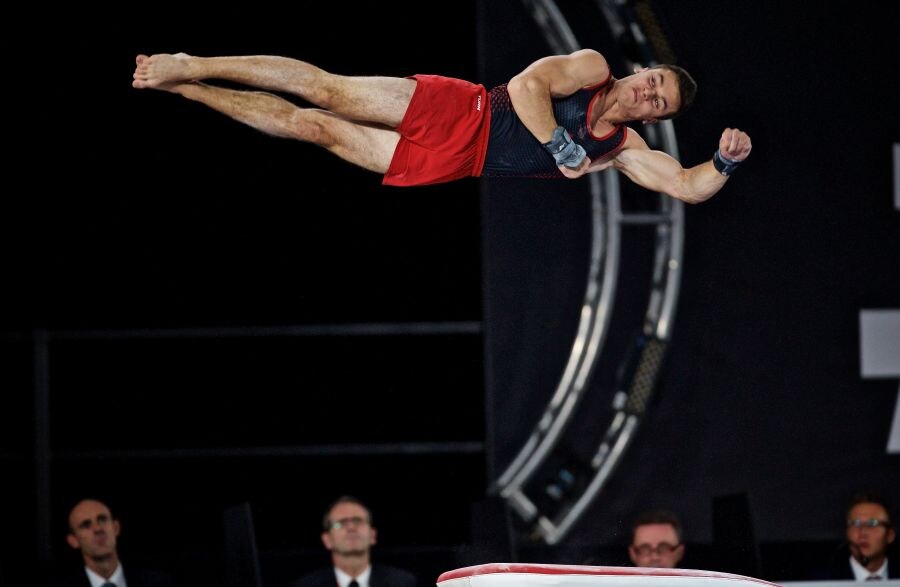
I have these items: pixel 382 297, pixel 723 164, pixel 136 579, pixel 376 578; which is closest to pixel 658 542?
pixel 376 578

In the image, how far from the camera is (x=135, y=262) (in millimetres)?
6004

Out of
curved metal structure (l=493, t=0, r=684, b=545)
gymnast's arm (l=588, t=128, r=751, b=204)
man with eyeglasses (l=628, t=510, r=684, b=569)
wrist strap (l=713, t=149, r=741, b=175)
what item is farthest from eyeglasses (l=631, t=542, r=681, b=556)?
wrist strap (l=713, t=149, r=741, b=175)

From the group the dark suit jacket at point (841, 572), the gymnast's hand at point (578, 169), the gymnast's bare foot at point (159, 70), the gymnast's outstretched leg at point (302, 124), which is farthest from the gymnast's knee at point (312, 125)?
the dark suit jacket at point (841, 572)

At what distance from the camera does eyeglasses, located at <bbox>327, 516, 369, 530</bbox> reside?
16.9 feet

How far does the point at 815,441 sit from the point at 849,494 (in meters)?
0.30

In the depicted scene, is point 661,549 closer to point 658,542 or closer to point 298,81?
point 658,542

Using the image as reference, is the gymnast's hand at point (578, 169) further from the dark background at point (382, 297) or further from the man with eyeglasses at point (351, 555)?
the dark background at point (382, 297)

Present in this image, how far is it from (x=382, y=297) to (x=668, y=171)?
2.21 m

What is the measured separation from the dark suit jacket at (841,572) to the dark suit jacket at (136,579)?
106 inches

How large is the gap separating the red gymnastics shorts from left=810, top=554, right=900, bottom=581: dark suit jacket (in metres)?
2.44

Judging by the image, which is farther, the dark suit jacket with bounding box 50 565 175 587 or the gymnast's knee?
the dark suit jacket with bounding box 50 565 175 587

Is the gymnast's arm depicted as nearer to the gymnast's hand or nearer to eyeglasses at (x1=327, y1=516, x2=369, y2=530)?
the gymnast's hand

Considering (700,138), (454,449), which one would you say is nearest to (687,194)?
(700,138)

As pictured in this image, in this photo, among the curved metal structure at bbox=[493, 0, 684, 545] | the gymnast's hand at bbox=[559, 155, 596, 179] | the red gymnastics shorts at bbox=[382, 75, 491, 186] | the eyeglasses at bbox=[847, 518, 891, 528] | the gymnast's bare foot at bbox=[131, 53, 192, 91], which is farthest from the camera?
the curved metal structure at bbox=[493, 0, 684, 545]
